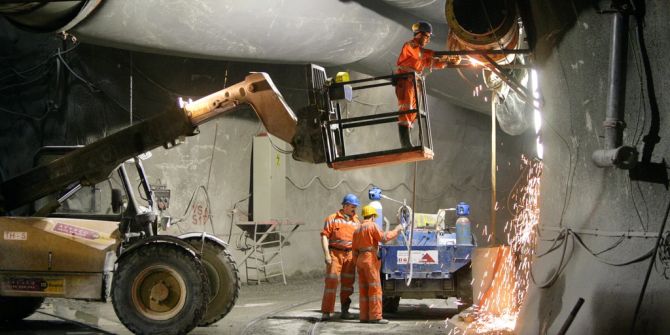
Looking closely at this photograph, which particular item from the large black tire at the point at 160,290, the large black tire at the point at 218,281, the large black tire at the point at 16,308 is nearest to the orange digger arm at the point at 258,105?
the large black tire at the point at 160,290

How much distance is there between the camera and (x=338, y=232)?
10375mm

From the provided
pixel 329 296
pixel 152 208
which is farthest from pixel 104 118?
pixel 329 296

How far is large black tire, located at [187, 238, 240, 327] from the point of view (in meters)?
9.22

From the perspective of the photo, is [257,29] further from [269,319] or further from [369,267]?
[269,319]

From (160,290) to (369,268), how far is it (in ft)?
9.26

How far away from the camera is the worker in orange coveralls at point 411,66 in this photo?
753 cm

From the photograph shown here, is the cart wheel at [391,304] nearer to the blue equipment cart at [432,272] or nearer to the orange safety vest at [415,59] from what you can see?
the blue equipment cart at [432,272]

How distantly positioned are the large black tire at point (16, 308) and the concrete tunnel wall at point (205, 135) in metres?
3.80

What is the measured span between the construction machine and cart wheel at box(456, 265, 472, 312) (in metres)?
3.08

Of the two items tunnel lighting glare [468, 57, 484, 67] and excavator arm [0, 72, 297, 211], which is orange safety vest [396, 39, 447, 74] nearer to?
tunnel lighting glare [468, 57, 484, 67]

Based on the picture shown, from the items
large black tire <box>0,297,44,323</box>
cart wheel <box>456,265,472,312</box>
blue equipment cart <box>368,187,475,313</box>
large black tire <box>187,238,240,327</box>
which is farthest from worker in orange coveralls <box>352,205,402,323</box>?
large black tire <box>0,297,44,323</box>

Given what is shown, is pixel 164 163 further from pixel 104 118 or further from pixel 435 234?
pixel 435 234

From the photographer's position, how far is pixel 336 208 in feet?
54.5

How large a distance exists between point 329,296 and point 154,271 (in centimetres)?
274
